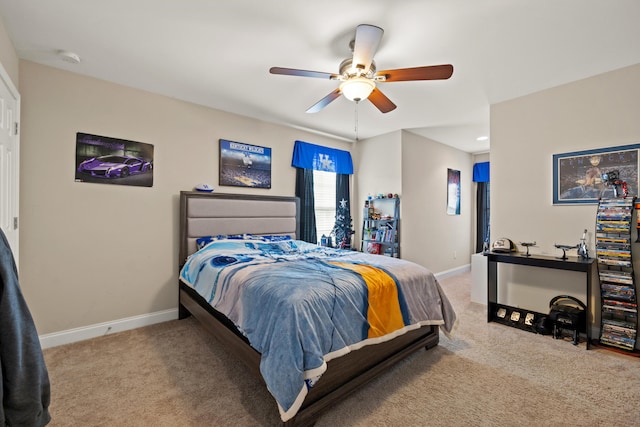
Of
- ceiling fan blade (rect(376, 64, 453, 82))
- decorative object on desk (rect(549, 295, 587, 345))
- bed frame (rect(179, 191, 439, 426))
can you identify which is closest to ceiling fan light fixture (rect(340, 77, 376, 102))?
ceiling fan blade (rect(376, 64, 453, 82))

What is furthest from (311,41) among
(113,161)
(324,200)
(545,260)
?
(545,260)

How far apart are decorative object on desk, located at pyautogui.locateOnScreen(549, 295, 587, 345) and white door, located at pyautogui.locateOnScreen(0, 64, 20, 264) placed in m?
4.82

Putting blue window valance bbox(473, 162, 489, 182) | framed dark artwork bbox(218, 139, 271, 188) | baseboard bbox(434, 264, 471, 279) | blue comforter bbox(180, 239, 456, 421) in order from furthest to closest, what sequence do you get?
blue window valance bbox(473, 162, 489, 182)
baseboard bbox(434, 264, 471, 279)
framed dark artwork bbox(218, 139, 271, 188)
blue comforter bbox(180, 239, 456, 421)

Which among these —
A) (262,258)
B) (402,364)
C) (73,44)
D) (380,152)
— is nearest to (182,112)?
(73,44)

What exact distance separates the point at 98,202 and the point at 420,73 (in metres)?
3.23

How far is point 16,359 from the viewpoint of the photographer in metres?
0.75

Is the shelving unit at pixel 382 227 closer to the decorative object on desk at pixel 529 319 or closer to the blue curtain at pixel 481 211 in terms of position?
the decorative object on desk at pixel 529 319

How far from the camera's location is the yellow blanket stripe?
77.3 inches

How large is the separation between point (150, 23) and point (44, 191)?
6.12 feet

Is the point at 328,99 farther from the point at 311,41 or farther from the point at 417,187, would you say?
the point at 417,187

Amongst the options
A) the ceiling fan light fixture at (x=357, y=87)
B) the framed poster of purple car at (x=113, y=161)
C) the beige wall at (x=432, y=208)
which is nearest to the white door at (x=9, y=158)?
the framed poster of purple car at (x=113, y=161)

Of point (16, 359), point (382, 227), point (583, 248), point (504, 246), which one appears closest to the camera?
point (16, 359)

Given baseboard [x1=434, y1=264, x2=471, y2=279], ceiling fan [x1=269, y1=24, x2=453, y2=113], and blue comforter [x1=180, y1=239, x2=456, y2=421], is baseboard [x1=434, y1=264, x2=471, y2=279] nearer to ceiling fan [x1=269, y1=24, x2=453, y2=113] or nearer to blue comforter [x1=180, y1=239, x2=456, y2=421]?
blue comforter [x1=180, y1=239, x2=456, y2=421]

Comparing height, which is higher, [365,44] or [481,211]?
[365,44]
